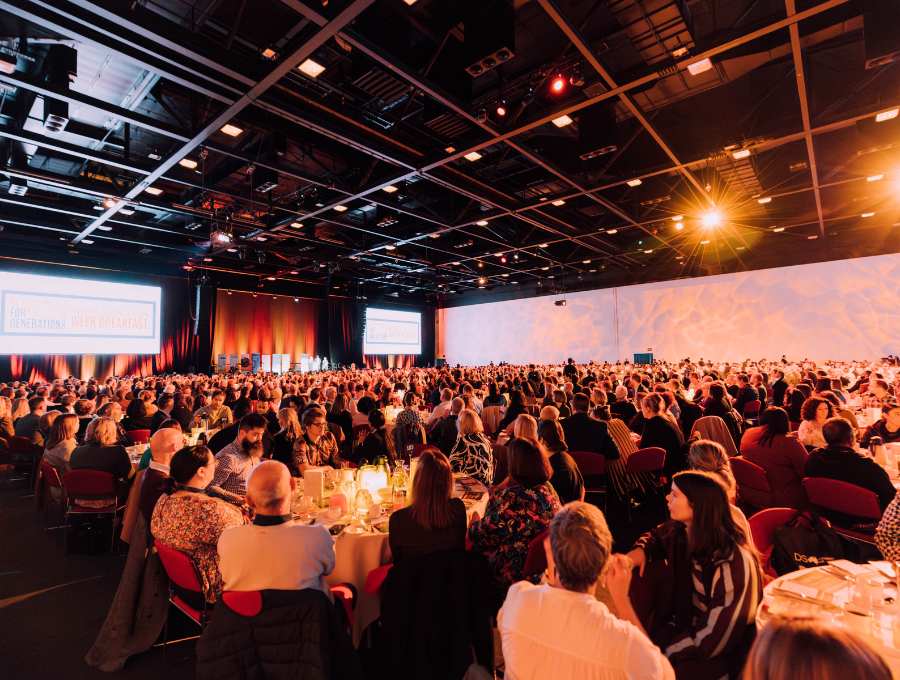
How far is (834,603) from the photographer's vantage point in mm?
1765

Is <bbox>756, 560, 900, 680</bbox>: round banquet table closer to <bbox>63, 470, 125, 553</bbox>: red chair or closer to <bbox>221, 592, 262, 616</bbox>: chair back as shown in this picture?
<bbox>221, 592, 262, 616</bbox>: chair back

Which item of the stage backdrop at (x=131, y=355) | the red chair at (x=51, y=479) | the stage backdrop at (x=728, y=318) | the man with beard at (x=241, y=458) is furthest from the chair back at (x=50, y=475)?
the stage backdrop at (x=728, y=318)

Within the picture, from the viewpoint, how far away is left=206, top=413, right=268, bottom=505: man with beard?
3477 millimetres

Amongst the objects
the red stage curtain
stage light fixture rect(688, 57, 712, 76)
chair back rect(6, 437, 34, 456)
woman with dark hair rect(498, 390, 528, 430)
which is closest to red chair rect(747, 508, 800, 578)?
woman with dark hair rect(498, 390, 528, 430)

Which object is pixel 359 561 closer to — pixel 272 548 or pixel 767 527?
pixel 272 548

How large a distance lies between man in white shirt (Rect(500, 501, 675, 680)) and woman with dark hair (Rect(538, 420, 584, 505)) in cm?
211

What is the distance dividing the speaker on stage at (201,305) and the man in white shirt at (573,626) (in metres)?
17.7

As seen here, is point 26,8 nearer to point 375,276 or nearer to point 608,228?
point 608,228

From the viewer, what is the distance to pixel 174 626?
323 cm

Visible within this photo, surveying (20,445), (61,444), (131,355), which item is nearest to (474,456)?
(61,444)

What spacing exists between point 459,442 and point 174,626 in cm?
252

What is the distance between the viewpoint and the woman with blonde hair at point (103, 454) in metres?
4.17

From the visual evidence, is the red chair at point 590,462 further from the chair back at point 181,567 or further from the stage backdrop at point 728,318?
A: the stage backdrop at point 728,318

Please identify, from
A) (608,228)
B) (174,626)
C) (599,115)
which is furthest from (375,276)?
(174,626)
